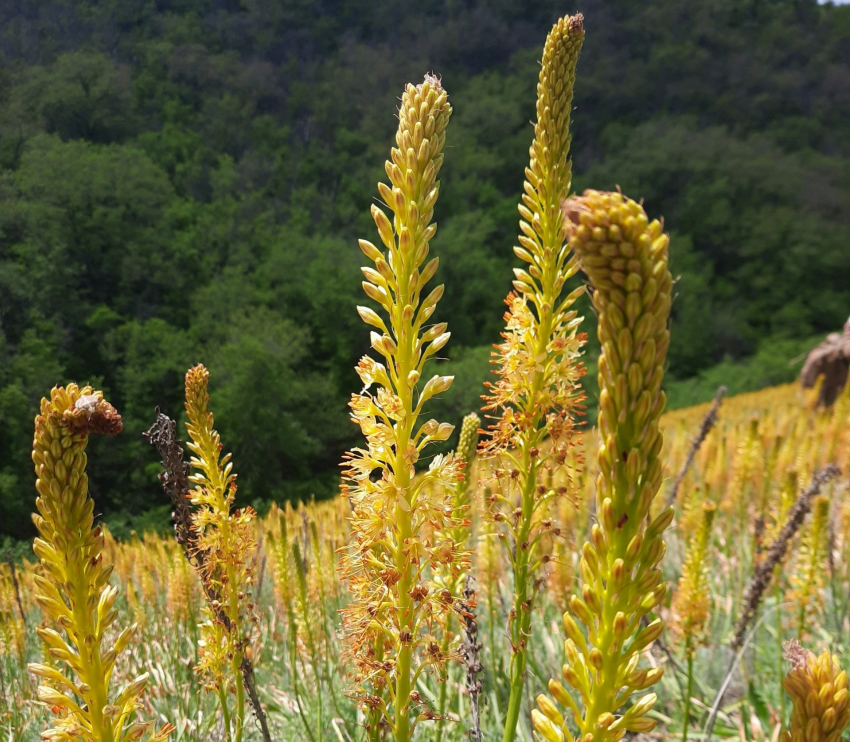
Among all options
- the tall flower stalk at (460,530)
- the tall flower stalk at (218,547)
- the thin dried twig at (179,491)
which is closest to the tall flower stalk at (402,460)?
the tall flower stalk at (460,530)

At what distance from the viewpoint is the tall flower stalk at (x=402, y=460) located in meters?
1.61

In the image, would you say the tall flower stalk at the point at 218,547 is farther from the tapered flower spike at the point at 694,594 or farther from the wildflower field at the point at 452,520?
the tapered flower spike at the point at 694,594

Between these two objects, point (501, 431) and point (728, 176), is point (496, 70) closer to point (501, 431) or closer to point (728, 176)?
point (728, 176)

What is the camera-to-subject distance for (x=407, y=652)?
161 centimetres

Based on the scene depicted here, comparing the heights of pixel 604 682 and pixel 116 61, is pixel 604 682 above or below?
below

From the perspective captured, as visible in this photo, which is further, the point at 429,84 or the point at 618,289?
the point at 429,84

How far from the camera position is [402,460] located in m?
1.63

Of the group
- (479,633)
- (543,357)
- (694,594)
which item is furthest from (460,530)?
(479,633)

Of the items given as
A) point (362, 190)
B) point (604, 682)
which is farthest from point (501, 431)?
point (362, 190)

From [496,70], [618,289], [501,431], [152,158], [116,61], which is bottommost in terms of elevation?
[501,431]

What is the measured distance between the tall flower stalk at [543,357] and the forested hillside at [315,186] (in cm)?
1098

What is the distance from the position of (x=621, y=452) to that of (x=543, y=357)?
42.0 inches

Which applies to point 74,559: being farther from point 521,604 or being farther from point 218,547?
point 521,604

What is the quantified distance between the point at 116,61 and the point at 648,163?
127ft
